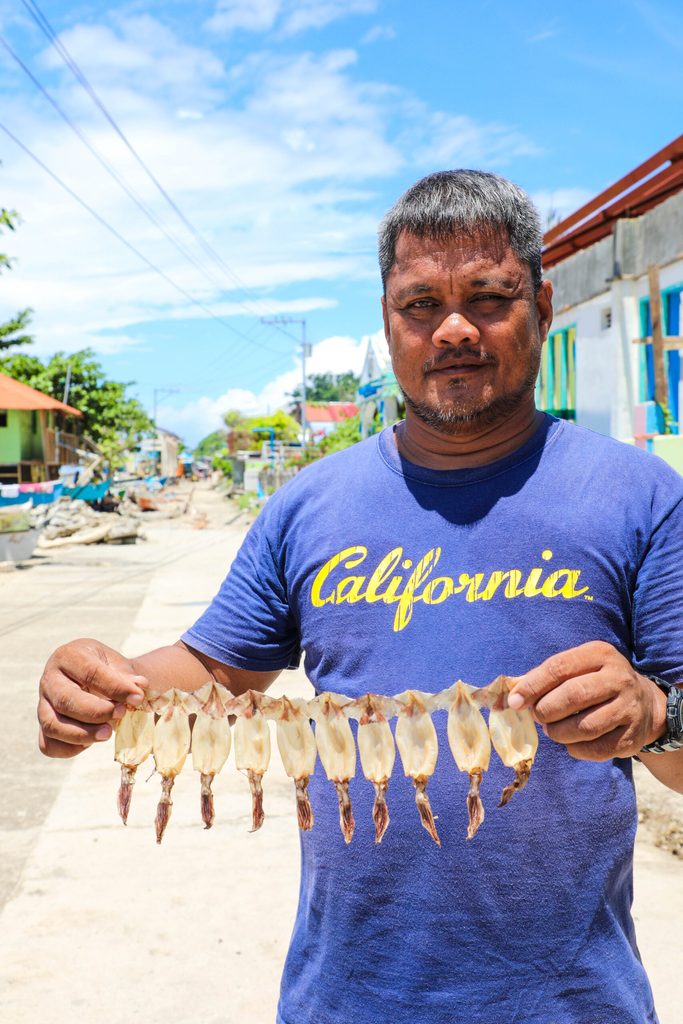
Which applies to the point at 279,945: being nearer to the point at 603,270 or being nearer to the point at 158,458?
the point at 603,270

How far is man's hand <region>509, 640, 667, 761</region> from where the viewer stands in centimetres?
165

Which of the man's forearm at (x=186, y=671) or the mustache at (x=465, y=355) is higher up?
the mustache at (x=465, y=355)

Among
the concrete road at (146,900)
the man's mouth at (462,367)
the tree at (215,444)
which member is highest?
the tree at (215,444)

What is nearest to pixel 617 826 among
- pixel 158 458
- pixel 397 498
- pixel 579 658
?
pixel 579 658

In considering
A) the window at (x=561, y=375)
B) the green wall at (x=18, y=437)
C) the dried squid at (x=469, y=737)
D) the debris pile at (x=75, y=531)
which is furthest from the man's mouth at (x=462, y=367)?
the green wall at (x=18, y=437)

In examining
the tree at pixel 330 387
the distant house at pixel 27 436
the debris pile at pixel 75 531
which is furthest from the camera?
the tree at pixel 330 387

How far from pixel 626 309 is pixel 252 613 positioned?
1000 centimetres

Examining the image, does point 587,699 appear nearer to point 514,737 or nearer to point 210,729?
point 514,737

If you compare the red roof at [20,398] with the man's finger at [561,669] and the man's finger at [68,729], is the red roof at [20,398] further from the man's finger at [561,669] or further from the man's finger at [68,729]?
the man's finger at [561,669]

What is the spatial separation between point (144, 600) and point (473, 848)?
47.0 feet

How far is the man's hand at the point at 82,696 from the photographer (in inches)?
76.2

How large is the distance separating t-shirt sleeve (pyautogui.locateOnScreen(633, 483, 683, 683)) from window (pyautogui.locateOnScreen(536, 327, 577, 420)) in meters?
11.6

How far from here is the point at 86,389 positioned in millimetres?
49062

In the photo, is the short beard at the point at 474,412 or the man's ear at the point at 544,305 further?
the man's ear at the point at 544,305
